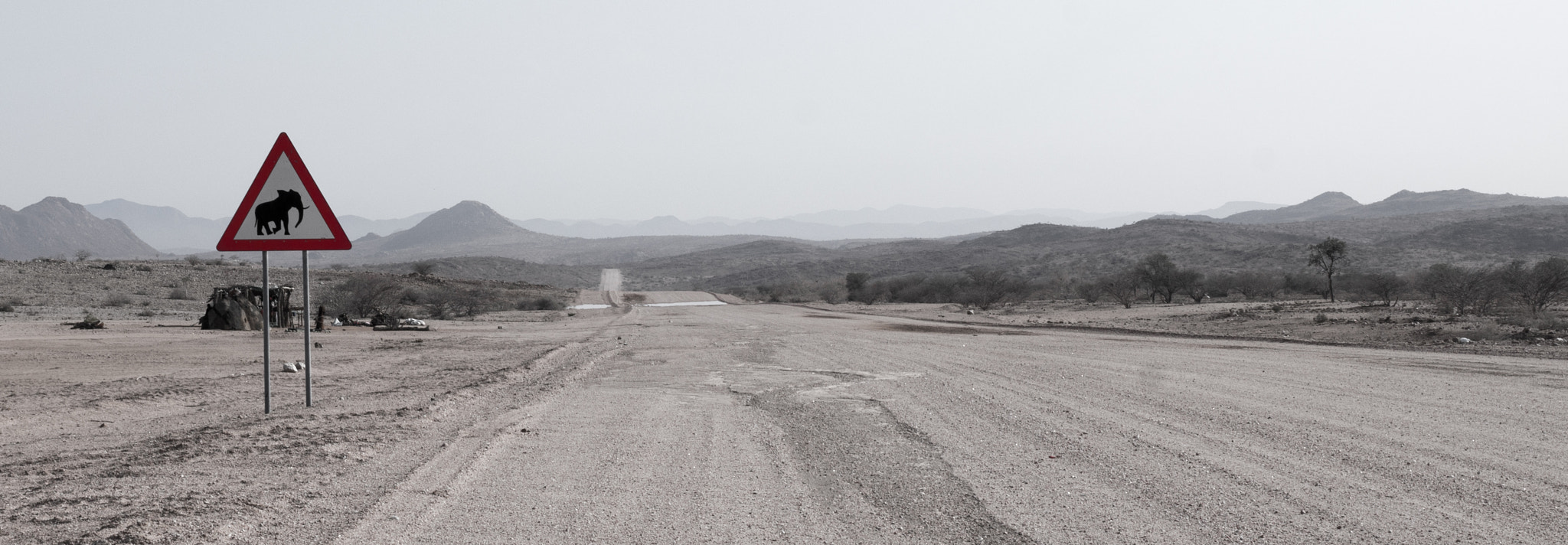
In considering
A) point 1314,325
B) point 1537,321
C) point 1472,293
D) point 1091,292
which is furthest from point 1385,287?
point 1091,292

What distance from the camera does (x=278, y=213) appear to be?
7.68 m

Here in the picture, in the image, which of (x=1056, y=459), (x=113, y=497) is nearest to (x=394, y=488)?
(x=113, y=497)

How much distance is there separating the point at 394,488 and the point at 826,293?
5492 centimetres

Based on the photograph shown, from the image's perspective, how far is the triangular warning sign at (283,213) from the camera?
758 centimetres

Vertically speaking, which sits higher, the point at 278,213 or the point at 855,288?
the point at 278,213

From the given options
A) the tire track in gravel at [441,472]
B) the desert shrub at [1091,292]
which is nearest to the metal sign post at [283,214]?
the tire track in gravel at [441,472]

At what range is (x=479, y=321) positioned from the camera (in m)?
30.4

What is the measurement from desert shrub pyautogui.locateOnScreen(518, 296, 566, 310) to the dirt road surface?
30.3m

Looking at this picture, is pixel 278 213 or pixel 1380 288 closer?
pixel 278 213

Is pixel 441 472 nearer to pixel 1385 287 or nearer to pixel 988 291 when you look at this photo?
pixel 1385 287

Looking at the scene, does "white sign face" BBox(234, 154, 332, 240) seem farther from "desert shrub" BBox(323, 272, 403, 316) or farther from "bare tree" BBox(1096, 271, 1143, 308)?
"bare tree" BBox(1096, 271, 1143, 308)

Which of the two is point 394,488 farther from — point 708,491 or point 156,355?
point 156,355

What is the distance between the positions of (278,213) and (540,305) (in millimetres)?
37321

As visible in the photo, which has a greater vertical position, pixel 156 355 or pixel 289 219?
pixel 289 219
